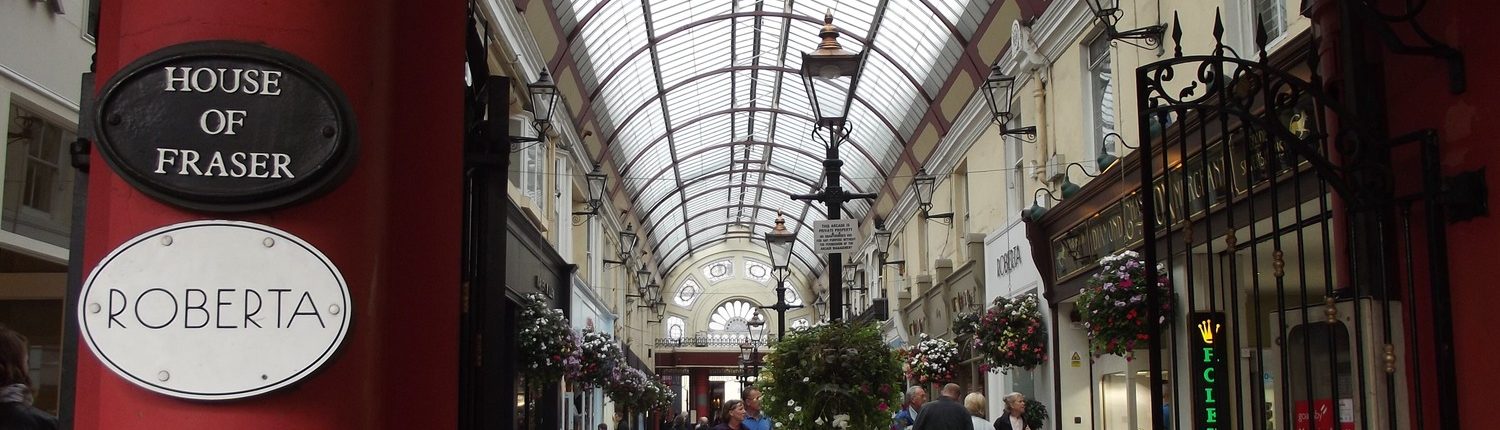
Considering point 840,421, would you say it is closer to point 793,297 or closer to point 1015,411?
point 1015,411

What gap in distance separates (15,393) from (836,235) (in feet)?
27.9

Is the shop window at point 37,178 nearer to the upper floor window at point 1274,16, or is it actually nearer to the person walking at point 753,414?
the person walking at point 753,414

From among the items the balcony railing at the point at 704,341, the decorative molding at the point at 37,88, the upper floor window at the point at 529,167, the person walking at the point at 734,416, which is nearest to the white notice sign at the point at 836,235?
the person walking at the point at 734,416

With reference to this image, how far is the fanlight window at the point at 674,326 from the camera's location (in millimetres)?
55125

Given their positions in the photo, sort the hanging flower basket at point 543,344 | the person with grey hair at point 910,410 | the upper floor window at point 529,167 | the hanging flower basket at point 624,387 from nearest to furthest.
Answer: the person with grey hair at point 910,410 < the hanging flower basket at point 543,344 < the upper floor window at point 529,167 < the hanging flower basket at point 624,387

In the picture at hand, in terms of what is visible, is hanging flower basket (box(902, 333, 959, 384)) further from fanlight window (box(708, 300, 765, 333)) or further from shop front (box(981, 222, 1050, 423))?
fanlight window (box(708, 300, 765, 333))

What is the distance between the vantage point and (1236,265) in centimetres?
804

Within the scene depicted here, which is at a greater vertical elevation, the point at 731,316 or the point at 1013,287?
the point at 731,316

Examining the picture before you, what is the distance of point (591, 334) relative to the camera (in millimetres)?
20125

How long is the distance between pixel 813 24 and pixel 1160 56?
14048mm

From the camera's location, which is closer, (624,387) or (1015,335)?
(1015,335)

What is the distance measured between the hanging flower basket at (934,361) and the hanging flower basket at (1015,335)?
2.86m

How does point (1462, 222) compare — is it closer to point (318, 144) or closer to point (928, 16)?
point (318, 144)

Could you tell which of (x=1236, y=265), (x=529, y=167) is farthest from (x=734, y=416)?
(x=529, y=167)
